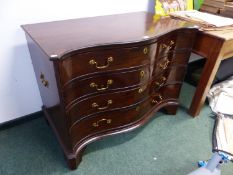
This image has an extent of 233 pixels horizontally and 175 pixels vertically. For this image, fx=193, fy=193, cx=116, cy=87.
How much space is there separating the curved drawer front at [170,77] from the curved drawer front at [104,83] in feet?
0.62

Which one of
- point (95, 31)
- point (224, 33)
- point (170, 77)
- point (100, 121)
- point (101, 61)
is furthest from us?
point (170, 77)

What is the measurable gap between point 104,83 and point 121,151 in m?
0.56

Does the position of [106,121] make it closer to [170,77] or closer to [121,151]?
[121,151]

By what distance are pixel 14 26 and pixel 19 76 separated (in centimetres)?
33

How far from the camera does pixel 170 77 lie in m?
1.42

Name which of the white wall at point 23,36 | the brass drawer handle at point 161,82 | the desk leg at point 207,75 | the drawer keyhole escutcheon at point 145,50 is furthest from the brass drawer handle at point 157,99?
the white wall at point 23,36

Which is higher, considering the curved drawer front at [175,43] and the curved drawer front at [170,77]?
the curved drawer front at [175,43]

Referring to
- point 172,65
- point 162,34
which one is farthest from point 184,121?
point 162,34

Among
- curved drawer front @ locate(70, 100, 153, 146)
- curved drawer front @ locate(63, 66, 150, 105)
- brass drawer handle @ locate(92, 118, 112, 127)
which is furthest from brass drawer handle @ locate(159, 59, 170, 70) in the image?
brass drawer handle @ locate(92, 118, 112, 127)

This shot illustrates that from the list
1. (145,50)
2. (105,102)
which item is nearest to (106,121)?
(105,102)

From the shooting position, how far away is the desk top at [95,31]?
2.89 feet

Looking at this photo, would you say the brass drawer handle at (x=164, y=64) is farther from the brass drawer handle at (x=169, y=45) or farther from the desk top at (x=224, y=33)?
the desk top at (x=224, y=33)

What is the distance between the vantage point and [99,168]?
1.22 m

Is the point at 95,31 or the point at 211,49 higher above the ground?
the point at 95,31
